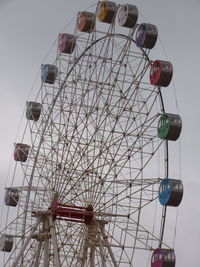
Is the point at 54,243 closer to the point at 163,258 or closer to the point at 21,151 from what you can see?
the point at 163,258

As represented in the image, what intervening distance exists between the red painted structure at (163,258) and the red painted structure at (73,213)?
12.5 ft

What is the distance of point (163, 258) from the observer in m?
27.6

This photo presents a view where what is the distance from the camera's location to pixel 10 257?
31.9 m

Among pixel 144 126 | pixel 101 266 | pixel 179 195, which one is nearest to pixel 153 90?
pixel 144 126

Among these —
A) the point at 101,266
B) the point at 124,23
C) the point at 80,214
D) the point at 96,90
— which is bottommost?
the point at 101,266

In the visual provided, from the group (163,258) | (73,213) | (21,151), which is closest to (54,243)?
(73,213)

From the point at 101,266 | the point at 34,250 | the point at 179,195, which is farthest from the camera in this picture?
the point at 34,250

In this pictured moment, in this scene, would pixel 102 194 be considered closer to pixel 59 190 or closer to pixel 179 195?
pixel 59 190

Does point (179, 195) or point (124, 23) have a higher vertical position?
point (124, 23)

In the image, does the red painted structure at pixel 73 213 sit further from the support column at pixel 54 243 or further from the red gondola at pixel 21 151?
the red gondola at pixel 21 151

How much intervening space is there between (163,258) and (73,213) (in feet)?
15.9

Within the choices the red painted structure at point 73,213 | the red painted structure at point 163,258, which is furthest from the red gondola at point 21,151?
the red painted structure at point 163,258

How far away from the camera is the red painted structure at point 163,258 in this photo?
90.3 ft

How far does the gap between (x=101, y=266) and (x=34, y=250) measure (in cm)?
333
